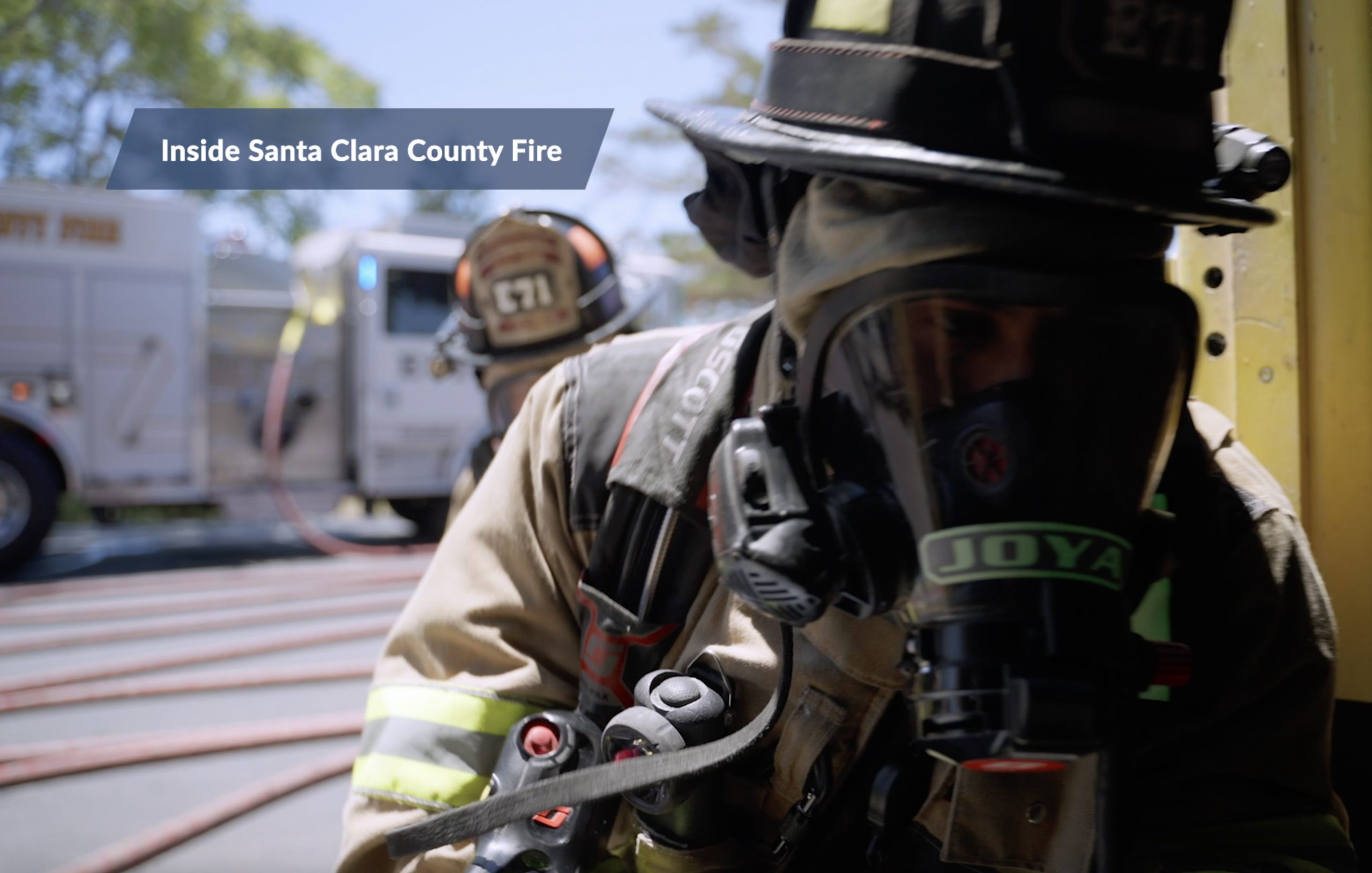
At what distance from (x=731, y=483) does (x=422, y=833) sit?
1.71ft

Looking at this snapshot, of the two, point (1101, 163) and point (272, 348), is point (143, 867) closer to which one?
point (1101, 163)

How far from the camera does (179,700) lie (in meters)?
4.58

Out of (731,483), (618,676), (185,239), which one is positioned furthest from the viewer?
(185,239)

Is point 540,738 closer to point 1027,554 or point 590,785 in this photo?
point 590,785

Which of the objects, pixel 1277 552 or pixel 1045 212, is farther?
pixel 1277 552

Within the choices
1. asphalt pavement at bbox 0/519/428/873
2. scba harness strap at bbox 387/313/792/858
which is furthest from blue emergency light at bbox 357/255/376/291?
scba harness strap at bbox 387/313/792/858

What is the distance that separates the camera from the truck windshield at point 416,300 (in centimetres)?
975

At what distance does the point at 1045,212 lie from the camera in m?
0.92

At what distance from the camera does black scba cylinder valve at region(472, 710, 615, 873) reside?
1.23m

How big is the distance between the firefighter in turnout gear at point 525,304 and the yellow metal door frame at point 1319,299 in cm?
228

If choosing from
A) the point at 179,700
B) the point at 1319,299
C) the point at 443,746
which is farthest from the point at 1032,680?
the point at 179,700

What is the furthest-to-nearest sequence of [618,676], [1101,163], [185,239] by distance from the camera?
[185,239], [618,676], [1101,163]

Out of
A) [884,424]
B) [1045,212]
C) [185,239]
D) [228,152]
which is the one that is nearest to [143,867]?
[228,152]

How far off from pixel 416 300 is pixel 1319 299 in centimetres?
902
